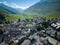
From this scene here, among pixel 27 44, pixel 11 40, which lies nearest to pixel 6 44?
pixel 11 40

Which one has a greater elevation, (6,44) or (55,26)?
(55,26)

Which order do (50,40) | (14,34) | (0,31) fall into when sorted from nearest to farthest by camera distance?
1. (50,40)
2. (14,34)
3. (0,31)

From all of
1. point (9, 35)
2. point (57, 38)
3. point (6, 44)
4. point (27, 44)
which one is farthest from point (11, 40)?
point (57, 38)

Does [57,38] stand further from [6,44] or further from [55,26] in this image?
[6,44]

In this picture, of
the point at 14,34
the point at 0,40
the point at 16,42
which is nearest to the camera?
the point at 16,42

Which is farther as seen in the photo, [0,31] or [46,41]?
[0,31]

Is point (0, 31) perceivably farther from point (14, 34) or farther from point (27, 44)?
point (27, 44)

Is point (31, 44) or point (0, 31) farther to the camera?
point (0, 31)

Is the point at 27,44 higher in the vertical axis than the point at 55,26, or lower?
lower

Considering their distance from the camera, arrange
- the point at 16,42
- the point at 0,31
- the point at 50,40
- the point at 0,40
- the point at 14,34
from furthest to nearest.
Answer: the point at 0,31, the point at 14,34, the point at 0,40, the point at 16,42, the point at 50,40
